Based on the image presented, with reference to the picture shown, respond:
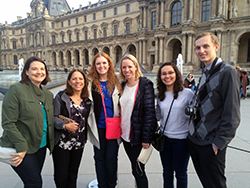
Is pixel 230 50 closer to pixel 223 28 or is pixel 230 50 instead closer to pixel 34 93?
pixel 223 28

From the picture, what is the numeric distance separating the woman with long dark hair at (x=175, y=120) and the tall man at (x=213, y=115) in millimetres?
216

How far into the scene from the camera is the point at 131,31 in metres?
38.2

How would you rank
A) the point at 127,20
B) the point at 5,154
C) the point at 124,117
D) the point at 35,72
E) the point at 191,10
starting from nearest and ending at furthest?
the point at 5,154
the point at 35,72
the point at 124,117
the point at 191,10
the point at 127,20

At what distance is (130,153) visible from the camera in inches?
99.7

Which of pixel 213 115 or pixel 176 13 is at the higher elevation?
pixel 176 13

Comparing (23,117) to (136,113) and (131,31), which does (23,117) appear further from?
(131,31)

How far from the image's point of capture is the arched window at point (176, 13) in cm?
2727

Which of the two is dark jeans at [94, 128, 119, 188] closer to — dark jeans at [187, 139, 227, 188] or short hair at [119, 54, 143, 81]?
short hair at [119, 54, 143, 81]

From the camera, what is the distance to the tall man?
172 centimetres

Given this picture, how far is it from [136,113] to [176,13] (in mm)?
29548

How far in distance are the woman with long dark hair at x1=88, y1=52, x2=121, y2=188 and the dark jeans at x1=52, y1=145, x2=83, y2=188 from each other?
31 centimetres

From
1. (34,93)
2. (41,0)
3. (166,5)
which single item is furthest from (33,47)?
(34,93)

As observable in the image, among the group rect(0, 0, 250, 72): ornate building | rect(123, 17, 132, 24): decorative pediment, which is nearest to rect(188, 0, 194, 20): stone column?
rect(0, 0, 250, 72): ornate building

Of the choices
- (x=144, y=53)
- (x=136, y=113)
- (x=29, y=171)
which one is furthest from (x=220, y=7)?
(x=29, y=171)
